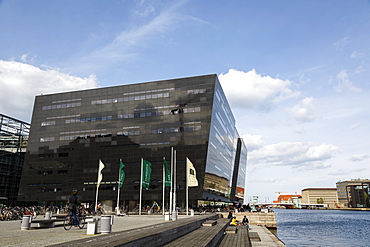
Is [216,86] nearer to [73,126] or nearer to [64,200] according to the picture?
[73,126]

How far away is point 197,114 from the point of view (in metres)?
78.8

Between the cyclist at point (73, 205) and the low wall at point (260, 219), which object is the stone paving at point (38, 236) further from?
the low wall at point (260, 219)

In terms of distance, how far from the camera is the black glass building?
78.6 m

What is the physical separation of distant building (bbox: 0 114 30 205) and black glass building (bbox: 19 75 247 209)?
749cm

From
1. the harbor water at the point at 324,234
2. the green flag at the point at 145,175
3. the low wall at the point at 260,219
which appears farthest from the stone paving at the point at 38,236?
the low wall at the point at 260,219

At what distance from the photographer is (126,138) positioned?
8481 cm

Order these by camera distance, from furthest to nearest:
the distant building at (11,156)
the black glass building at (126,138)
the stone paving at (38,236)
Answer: the distant building at (11,156)
the black glass building at (126,138)
the stone paving at (38,236)

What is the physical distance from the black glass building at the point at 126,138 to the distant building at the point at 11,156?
7.49m

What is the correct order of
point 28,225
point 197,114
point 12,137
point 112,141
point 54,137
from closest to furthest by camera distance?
point 28,225, point 197,114, point 112,141, point 54,137, point 12,137

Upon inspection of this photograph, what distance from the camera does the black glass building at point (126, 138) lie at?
78.6 meters

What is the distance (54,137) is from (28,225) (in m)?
77.2

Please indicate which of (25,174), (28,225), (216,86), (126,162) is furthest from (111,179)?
(28,225)

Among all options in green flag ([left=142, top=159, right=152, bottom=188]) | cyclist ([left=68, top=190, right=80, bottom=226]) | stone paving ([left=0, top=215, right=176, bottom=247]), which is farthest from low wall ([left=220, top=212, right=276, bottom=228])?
cyclist ([left=68, top=190, right=80, bottom=226])

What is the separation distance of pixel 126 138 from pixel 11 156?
44.1 m
